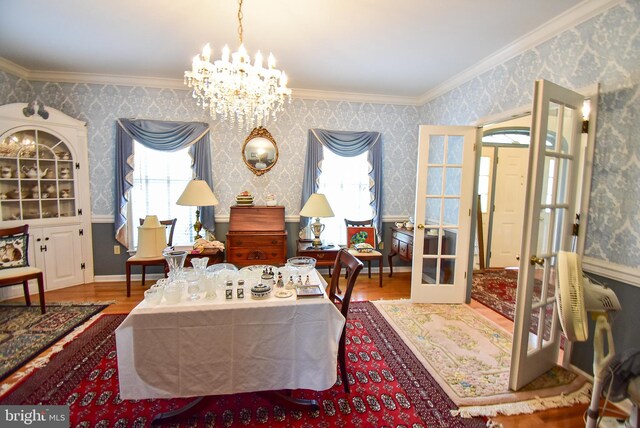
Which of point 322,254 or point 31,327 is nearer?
point 31,327

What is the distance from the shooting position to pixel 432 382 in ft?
6.63

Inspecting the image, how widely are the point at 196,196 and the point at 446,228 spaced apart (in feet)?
9.04

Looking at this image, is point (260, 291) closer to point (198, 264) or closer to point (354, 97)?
point (198, 264)

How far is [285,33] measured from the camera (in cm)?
258

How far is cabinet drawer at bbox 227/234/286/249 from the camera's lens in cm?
363

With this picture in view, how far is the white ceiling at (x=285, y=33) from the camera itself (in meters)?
2.20

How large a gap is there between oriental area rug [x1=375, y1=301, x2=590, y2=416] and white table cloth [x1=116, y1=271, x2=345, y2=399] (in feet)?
3.19

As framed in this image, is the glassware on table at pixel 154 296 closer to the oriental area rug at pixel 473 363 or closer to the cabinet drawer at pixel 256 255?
the oriental area rug at pixel 473 363

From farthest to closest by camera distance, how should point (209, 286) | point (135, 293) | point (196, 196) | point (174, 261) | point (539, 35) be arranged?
point (135, 293), point (196, 196), point (539, 35), point (174, 261), point (209, 286)

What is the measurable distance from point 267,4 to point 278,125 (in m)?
1.99

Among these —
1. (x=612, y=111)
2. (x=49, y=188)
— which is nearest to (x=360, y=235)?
(x=612, y=111)

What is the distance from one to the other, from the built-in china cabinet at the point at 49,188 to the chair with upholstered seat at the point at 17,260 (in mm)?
416

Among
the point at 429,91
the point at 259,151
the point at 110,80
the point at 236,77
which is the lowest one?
the point at 259,151

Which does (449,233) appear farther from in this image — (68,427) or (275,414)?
(68,427)
